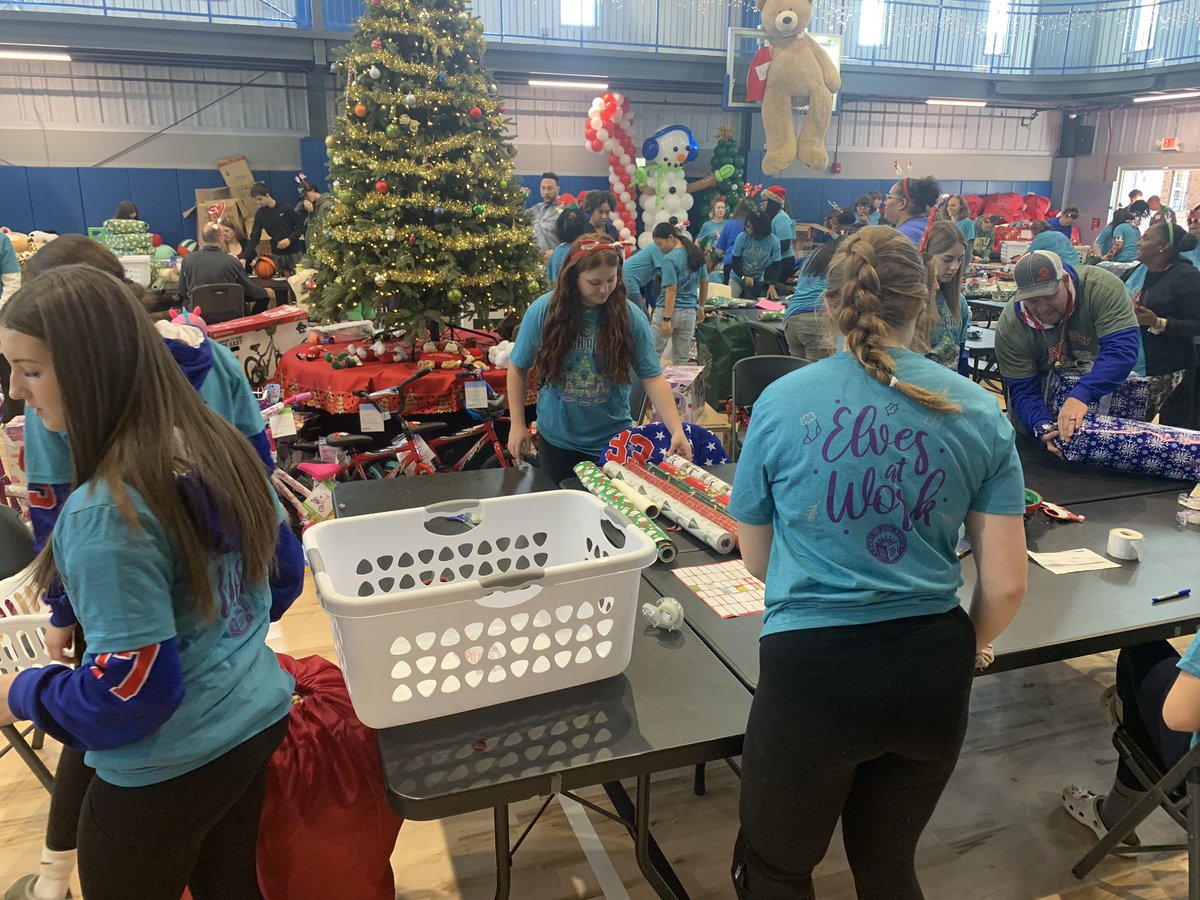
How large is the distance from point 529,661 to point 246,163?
1161 cm

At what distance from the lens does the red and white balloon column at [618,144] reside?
12.1 m

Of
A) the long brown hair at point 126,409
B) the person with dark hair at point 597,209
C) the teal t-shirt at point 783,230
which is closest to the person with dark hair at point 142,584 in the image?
the long brown hair at point 126,409

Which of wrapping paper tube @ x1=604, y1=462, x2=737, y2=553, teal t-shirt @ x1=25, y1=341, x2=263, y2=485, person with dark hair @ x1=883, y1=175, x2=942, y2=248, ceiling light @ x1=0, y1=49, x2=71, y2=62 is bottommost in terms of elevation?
wrapping paper tube @ x1=604, y1=462, x2=737, y2=553

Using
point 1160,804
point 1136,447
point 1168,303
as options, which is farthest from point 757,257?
point 1160,804

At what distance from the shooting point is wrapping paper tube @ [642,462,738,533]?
7.75ft

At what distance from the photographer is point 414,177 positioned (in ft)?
15.4

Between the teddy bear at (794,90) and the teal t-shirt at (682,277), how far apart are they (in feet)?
6.69

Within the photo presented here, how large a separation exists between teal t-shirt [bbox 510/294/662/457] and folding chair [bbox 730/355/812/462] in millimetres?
860

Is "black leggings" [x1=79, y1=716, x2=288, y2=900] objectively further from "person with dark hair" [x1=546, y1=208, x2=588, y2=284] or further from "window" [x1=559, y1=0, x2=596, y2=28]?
"window" [x1=559, y1=0, x2=596, y2=28]

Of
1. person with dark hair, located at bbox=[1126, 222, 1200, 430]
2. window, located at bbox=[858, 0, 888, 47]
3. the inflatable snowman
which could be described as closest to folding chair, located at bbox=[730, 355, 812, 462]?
person with dark hair, located at bbox=[1126, 222, 1200, 430]

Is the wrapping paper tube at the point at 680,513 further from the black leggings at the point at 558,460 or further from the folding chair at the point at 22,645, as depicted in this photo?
the folding chair at the point at 22,645

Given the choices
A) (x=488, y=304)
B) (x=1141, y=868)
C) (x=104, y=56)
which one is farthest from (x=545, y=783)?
(x=104, y=56)

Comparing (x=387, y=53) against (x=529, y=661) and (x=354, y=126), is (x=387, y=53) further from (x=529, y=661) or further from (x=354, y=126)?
(x=529, y=661)

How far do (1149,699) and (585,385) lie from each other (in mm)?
1835
